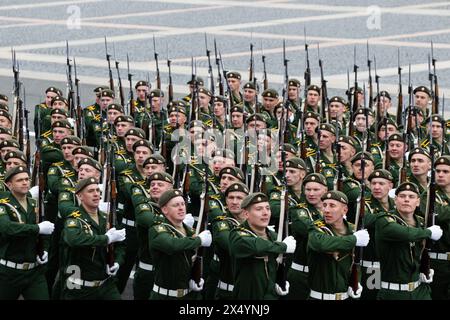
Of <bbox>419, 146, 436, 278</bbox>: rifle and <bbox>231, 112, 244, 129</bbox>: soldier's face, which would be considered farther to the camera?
<bbox>231, 112, 244, 129</bbox>: soldier's face

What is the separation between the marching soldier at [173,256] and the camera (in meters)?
11.5

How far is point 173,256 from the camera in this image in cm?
1152

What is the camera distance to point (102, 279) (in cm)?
1191

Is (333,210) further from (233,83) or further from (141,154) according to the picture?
(233,83)

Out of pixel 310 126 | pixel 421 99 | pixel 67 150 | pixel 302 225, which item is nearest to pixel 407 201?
pixel 302 225

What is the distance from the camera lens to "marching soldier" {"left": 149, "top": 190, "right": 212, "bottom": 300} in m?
11.5

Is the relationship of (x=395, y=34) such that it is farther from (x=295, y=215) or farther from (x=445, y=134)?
(x=295, y=215)

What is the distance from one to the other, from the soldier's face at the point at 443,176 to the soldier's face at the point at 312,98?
5321 mm

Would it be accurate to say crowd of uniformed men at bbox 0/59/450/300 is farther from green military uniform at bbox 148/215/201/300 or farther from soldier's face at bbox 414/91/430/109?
soldier's face at bbox 414/91/430/109

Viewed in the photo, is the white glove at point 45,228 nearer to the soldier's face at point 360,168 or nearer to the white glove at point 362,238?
the white glove at point 362,238

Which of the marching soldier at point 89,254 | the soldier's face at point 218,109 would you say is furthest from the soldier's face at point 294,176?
the soldier's face at point 218,109

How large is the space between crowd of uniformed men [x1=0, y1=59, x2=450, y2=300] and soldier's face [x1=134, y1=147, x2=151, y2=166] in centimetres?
1

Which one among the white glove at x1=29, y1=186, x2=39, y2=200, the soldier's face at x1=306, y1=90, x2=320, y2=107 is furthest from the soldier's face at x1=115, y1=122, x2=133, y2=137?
the soldier's face at x1=306, y1=90, x2=320, y2=107

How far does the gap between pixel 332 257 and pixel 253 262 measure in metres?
0.70
